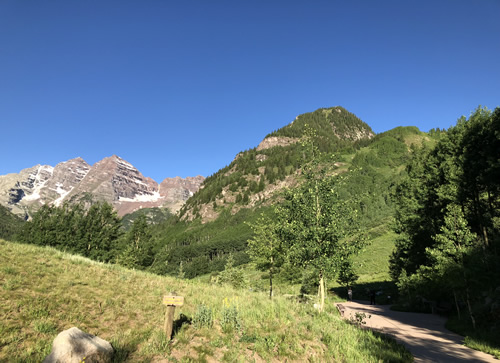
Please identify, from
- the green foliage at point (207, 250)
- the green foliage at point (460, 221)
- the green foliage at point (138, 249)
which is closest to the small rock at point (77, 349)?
the green foliage at point (460, 221)

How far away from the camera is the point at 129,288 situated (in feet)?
40.0

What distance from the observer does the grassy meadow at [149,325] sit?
23.3 feet

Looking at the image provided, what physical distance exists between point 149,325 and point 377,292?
136 ft

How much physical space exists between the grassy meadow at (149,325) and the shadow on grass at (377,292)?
27614 millimetres

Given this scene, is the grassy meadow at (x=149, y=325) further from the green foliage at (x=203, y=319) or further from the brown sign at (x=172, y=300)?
the brown sign at (x=172, y=300)

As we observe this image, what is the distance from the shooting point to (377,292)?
40.2 m

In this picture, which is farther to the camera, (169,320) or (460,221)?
(460,221)

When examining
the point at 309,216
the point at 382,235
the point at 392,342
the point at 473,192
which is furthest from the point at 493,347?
the point at 382,235

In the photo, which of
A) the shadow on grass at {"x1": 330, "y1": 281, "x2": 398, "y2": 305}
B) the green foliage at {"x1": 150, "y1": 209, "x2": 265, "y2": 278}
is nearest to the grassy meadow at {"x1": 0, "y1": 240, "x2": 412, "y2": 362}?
the shadow on grass at {"x1": 330, "y1": 281, "x2": 398, "y2": 305}

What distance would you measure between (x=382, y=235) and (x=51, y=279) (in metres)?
88.6

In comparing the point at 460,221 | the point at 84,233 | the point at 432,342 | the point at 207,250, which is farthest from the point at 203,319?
the point at 207,250

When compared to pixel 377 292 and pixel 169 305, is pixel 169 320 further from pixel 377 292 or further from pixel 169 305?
pixel 377 292

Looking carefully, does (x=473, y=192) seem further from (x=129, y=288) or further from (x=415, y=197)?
(x=129, y=288)

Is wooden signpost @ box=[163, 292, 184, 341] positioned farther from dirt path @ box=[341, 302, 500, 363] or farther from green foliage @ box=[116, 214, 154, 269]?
green foliage @ box=[116, 214, 154, 269]
